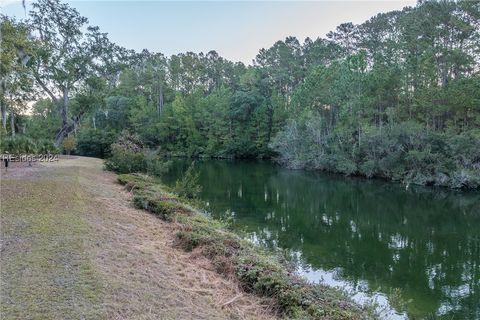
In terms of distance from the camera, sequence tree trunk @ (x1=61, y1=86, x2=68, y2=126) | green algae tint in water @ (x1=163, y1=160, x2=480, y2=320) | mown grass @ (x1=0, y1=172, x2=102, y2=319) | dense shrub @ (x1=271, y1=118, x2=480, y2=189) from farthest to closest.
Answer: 1. tree trunk @ (x1=61, y1=86, x2=68, y2=126)
2. dense shrub @ (x1=271, y1=118, x2=480, y2=189)
3. green algae tint in water @ (x1=163, y1=160, x2=480, y2=320)
4. mown grass @ (x1=0, y1=172, x2=102, y2=319)

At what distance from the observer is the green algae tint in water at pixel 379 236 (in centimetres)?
788

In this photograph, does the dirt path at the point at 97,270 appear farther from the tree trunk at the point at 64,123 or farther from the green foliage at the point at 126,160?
the tree trunk at the point at 64,123

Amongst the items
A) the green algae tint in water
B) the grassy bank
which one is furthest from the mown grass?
the green algae tint in water

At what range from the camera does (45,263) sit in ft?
16.4

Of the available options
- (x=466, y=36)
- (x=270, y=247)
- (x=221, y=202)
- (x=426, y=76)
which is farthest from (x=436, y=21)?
(x=270, y=247)

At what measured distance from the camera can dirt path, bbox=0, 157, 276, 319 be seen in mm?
4055

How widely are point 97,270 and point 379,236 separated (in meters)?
10.6

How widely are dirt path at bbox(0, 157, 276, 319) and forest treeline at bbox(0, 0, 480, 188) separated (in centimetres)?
547

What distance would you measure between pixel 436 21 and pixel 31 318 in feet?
112

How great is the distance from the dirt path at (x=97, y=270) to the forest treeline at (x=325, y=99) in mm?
5469

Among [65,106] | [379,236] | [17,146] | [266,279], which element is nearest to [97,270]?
[266,279]

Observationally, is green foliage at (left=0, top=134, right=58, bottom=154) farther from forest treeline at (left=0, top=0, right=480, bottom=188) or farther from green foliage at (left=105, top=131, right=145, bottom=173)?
green foliage at (left=105, top=131, right=145, bottom=173)

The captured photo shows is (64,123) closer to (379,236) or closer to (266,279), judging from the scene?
(379,236)

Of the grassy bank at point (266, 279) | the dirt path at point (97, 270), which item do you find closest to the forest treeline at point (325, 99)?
the dirt path at point (97, 270)
